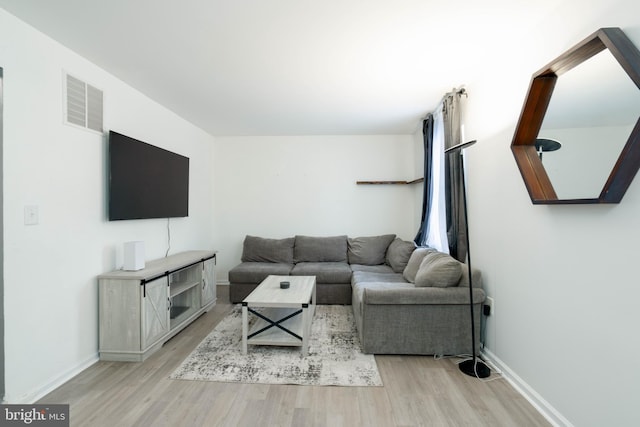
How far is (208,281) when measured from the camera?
3.62 m

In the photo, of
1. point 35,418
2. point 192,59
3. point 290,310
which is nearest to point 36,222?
point 35,418

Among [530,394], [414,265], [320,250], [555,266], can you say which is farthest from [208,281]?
[555,266]

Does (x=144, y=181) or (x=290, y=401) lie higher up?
Result: (x=144, y=181)

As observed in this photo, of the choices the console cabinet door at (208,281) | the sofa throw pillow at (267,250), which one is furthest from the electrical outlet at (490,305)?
the console cabinet door at (208,281)

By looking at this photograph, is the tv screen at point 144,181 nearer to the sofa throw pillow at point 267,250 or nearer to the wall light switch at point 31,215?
the wall light switch at point 31,215

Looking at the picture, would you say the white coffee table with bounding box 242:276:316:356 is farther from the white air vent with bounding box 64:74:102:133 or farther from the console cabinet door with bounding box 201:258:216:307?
the white air vent with bounding box 64:74:102:133

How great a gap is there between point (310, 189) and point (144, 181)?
8.19ft

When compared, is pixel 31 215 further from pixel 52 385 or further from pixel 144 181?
pixel 52 385

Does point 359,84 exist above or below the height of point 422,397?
above

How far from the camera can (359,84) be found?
2.83 meters

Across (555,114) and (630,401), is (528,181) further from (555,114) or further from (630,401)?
(630,401)

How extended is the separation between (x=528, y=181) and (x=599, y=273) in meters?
0.64

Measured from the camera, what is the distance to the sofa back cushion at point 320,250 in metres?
4.45

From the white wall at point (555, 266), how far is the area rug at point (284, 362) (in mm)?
1096
